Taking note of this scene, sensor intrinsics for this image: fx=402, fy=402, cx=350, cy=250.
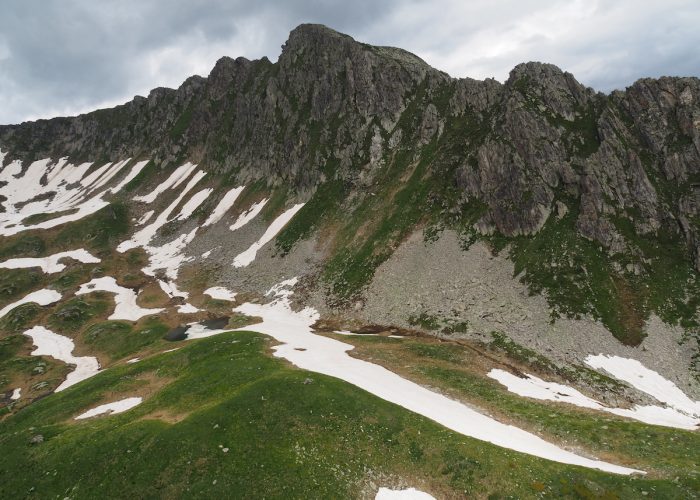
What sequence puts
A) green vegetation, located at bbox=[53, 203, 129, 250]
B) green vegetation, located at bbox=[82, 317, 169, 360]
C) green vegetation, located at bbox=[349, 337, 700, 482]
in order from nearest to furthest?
green vegetation, located at bbox=[349, 337, 700, 482] → green vegetation, located at bbox=[82, 317, 169, 360] → green vegetation, located at bbox=[53, 203, 129, 250]

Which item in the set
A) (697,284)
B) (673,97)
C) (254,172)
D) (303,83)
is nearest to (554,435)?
(697,284)

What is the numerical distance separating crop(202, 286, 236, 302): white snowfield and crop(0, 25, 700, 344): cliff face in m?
17.6

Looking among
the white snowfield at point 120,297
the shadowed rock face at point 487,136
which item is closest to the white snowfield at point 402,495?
the shadowed rock face at point 487,136

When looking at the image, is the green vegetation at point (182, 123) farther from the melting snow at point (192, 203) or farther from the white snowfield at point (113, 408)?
the white snowfield at point (113, 408)

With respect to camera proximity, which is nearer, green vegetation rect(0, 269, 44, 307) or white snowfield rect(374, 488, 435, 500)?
white snowfield rect(374, 488, 435, 500)

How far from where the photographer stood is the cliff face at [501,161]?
64.1 metres

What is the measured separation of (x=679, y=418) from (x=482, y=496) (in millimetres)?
28820

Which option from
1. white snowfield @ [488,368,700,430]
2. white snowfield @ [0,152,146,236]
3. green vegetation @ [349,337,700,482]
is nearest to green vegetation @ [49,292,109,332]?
green vegetation @ [349,337,700,482]

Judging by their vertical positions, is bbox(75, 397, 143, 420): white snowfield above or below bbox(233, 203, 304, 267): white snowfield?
below

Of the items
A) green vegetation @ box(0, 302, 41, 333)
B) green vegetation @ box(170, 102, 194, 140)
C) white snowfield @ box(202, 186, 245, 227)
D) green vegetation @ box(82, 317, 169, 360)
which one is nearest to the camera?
green vegetation @ box(82, 317, 169, 360)

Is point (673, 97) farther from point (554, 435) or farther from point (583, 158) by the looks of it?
point (554, 435)

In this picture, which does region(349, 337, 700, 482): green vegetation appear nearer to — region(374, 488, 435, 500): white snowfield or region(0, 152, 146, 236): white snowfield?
region(374, 488, 435, 500): white snowfield

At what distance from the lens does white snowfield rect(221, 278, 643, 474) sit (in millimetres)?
29094

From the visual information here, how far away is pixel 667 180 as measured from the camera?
69125 mm
